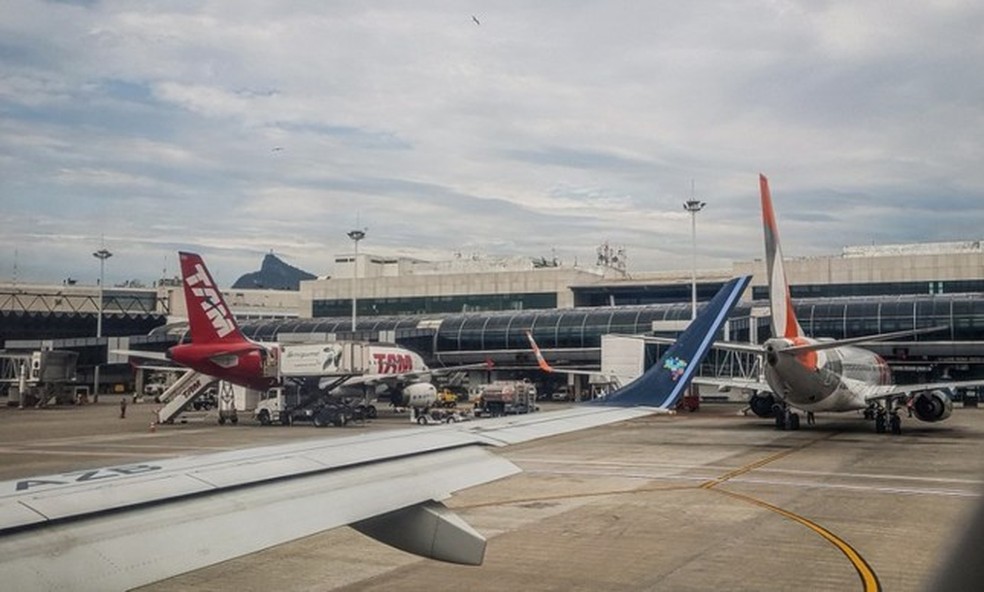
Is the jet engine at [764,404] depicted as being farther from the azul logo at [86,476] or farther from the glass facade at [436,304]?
the glass facade at [436,304]

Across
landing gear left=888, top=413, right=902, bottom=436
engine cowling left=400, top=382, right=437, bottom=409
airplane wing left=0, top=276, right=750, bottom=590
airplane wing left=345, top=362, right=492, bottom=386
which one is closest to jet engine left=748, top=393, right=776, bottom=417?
landing gear left=888, top=413, right=902, bottom=436

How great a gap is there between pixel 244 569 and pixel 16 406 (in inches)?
2391

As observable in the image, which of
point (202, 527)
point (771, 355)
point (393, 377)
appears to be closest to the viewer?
point (202, 527)

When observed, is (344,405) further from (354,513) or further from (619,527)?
(354,513)

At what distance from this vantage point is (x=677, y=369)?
10.3 metres

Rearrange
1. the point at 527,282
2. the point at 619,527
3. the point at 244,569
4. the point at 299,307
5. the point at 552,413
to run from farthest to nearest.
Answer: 1. the point at 299,307
2. the point at 527,282
3. the point at 619,527
4. the point at 244,569
5. the point at 552,413

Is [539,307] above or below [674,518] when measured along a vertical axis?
above

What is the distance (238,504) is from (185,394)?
4114 centimetres

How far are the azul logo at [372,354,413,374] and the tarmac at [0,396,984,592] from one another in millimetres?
15216

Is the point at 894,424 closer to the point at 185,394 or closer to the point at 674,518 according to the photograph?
the point at 674,518

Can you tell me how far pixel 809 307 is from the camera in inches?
2650

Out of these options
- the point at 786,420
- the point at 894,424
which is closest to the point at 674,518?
the point at 894,424

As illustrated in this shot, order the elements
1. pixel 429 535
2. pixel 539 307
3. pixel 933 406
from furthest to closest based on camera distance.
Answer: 1. pixel 539 307
2. pixel 933 406
3. pixel 429 535

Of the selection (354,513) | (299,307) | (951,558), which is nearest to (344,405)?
(354,513)
